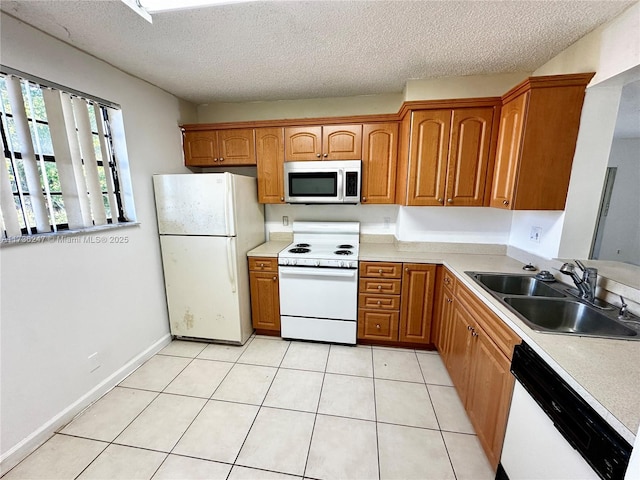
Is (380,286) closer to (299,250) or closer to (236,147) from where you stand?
(299,250)

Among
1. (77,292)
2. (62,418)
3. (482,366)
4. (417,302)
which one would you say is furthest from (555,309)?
(62,418)

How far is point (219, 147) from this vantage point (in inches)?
106

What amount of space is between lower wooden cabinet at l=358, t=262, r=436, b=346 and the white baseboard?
1.96 m

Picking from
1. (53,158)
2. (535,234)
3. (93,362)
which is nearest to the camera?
(53,158)

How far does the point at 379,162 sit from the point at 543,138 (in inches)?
46.9

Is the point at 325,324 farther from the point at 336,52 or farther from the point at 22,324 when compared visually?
the point at 336,52

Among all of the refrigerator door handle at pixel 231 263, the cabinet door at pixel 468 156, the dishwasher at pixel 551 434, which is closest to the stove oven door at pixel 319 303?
the refrigerator door handle at pixel 231 263

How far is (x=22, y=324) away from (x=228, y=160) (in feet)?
6.32

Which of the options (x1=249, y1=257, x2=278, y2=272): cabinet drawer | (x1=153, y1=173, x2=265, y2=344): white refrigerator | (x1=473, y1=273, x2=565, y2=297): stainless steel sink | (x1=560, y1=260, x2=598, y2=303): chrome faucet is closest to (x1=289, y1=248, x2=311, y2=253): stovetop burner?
(x1=249, y1=257, x2=278, y2=272): cabinet drawer

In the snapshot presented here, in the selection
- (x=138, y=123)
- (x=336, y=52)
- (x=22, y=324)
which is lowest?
(x=22, y=324)

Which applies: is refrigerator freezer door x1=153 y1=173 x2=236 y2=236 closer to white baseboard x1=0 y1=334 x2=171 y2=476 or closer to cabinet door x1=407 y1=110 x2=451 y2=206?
white baseboard x1=0 y1=334 x2=171 y2=476

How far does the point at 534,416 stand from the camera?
1048 millimetres

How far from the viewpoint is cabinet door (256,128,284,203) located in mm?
2576

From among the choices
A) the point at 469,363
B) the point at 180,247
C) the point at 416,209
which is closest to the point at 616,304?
the point at 469,363
